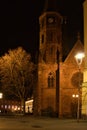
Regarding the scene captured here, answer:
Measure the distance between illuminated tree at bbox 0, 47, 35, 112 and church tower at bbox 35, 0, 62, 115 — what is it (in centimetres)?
414

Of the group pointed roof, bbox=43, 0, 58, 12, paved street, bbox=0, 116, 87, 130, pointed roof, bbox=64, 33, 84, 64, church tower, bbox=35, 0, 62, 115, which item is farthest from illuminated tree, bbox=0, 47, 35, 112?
paved street, bbox=0, 116, 87, 130

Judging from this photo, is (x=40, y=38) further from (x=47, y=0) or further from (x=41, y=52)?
(x=47, y=0)

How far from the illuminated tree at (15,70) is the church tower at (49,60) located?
163 inches

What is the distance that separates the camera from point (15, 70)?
60781 millimetres

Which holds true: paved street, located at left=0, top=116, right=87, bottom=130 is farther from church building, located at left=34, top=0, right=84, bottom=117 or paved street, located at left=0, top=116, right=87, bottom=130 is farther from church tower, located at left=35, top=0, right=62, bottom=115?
church tower, located at left=35, top=0, right=62, bottom=115

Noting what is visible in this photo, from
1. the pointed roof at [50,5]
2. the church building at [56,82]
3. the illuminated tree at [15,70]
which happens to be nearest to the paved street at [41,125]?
the illuminated tree at [15,70]

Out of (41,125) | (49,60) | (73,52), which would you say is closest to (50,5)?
(73,52)

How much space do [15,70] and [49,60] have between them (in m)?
10.2

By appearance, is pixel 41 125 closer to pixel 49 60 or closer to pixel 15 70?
pixel 15 70

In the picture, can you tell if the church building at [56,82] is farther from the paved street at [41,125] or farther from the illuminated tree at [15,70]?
the paved street at [41,125]

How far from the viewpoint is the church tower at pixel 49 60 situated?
6638 cm

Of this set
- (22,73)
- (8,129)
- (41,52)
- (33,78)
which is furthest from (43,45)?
(8,129)

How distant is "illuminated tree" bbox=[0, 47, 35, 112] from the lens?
5872cm

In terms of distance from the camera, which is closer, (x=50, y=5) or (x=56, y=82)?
(x=56, y=82)
